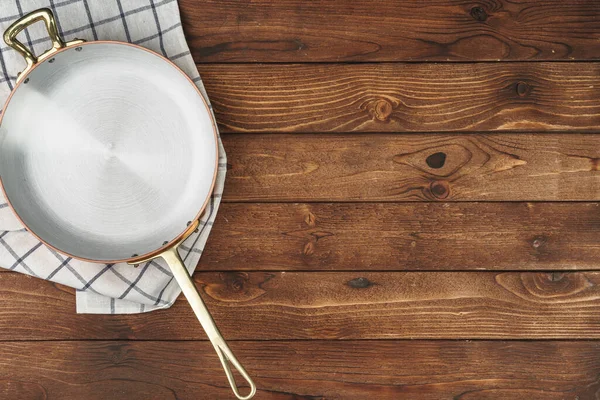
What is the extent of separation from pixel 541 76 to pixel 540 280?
24 cm

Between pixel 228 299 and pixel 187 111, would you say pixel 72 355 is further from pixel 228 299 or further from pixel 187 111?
pixel 187 111

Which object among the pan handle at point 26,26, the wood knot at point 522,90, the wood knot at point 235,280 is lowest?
the wood knot at point 235,280

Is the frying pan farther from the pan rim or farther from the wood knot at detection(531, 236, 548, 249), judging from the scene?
the wood knot at detection(531, 236, 548, 249)

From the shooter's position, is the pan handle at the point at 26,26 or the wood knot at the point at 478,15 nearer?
the pan handle at the point at 26,26

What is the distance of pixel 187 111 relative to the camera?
570 millimetres

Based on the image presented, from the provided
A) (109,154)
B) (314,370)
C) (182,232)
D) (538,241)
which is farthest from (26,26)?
(538,241)

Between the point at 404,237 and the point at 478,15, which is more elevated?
the point at 478,15

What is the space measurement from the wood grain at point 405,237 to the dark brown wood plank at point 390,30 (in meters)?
0.17

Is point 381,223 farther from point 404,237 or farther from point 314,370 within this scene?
point 314,370

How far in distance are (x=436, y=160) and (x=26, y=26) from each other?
45 cm

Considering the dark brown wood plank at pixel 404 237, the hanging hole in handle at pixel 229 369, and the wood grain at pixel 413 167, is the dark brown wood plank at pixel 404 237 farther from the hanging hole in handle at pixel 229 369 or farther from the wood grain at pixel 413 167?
the hanging hole in handle at pixel 229 369

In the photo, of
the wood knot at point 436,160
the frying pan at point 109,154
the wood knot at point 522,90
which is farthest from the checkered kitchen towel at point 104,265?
the wood knot at point 522,90

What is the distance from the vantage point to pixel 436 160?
1.97ft

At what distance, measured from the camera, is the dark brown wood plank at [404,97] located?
591 mm
